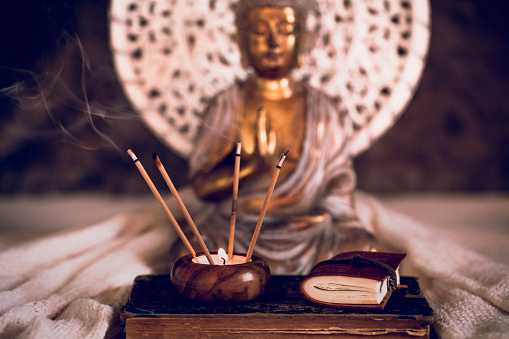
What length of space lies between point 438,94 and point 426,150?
0.28 m

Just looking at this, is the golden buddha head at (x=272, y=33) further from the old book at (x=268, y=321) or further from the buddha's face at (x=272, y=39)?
the old book at (x=268, y=321)

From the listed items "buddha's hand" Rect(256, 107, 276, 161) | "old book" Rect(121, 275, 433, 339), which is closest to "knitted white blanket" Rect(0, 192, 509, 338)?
"old book" Rect(121, 275, 433, 339)

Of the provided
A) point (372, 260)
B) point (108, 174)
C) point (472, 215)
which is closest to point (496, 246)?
point (472, 215)

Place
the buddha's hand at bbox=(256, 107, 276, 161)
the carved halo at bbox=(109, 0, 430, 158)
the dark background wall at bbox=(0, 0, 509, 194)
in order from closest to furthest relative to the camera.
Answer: the buddha's hand at bbox=(256, 107, 276, 161), the carved halo at bbox=(109, 0, 430, 158), the dark background wall at bbox=(0, 0, 509, 194)

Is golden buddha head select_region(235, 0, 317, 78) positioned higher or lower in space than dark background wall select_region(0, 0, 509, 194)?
higher

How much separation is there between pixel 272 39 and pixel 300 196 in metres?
0.49

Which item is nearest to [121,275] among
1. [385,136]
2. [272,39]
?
[272,39]

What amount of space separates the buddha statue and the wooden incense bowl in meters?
0.49

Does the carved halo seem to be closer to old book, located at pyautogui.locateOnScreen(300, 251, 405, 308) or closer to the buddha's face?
the buddha's face

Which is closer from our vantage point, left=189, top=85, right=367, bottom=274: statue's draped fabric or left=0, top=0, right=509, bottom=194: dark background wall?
left=189, top=85, right=367, bottom=274: statue's draped fabric

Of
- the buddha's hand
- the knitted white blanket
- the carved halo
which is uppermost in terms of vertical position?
the carved halo

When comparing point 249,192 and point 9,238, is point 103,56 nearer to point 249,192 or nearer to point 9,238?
point 9,238

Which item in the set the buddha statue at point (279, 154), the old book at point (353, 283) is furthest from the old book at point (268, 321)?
the buddha statue at point (279, 154)

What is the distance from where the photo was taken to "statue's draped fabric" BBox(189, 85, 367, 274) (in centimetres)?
158
